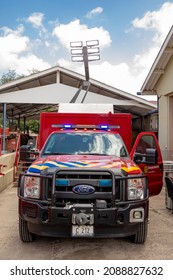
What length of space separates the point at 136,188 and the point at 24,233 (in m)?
1.90

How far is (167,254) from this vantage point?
4.69 metres

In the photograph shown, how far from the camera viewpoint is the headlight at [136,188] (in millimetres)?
4598

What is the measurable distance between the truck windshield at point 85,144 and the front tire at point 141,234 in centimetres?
138

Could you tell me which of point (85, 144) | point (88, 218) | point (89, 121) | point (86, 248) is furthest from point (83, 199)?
point (89, 121)

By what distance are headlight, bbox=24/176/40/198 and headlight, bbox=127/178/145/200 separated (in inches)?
50.8

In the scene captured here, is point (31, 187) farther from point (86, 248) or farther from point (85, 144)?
point (85, 144)

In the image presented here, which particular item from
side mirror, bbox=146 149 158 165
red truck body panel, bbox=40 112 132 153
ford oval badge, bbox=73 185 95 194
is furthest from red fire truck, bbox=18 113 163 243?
red truck body panel, bbox=40 112 132 153

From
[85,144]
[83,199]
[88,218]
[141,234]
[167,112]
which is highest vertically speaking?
[167,112]

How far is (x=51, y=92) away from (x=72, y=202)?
11602mm

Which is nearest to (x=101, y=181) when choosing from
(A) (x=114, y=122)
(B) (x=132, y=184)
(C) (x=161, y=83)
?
(B) (x=132, y=184)

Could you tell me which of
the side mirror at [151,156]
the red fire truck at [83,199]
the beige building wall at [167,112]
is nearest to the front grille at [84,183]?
the red fire truck at [83,199]

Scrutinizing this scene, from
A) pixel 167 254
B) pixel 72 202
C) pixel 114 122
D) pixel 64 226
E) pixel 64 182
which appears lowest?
pixel 167 254

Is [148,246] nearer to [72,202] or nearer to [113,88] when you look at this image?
[72,202]

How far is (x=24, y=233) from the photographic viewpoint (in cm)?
508
